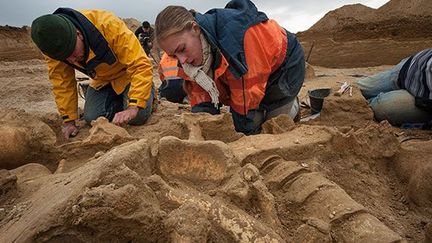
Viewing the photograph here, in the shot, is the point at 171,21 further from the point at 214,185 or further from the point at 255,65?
the point at 214,185

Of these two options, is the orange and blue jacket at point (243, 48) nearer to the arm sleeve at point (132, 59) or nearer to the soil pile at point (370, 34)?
the arm sleeve at point (132, 59)

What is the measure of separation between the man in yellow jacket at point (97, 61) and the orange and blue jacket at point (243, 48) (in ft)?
2.68

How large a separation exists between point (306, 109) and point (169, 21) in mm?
2694

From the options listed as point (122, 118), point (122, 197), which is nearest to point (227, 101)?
point (122, 118)

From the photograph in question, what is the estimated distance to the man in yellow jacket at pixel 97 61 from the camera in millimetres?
2898

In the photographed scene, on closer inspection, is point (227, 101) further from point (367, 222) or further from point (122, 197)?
point (122, 197)

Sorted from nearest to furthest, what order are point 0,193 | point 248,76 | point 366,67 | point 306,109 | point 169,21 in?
point 0,193 → point 169,21 → point 248,76 → point 306,109 → point 366,67

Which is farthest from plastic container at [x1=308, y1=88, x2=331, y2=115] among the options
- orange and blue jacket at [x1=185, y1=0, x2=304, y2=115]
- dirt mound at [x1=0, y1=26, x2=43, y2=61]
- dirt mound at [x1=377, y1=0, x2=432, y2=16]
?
dirt mound at [x1=0, y1=26, x2=43, y2=61]

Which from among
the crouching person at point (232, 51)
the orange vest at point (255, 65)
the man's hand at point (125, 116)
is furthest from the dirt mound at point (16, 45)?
the orange vest at point (255, 65)

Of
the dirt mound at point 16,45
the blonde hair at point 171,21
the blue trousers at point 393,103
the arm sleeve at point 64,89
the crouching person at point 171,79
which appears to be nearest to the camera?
the blonde hair at point 171,21

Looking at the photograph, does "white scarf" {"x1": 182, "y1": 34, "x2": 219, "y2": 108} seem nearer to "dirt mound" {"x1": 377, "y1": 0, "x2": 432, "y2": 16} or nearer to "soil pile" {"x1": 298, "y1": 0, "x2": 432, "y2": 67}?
"soil pile" {"x1": 298, "y1": 0, "x2": 432, "y2": 67}

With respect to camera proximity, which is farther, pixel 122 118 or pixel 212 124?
pixel 122 118

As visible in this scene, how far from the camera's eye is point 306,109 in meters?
4.79

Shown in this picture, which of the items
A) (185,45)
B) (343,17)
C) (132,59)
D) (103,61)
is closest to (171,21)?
(185,45)
